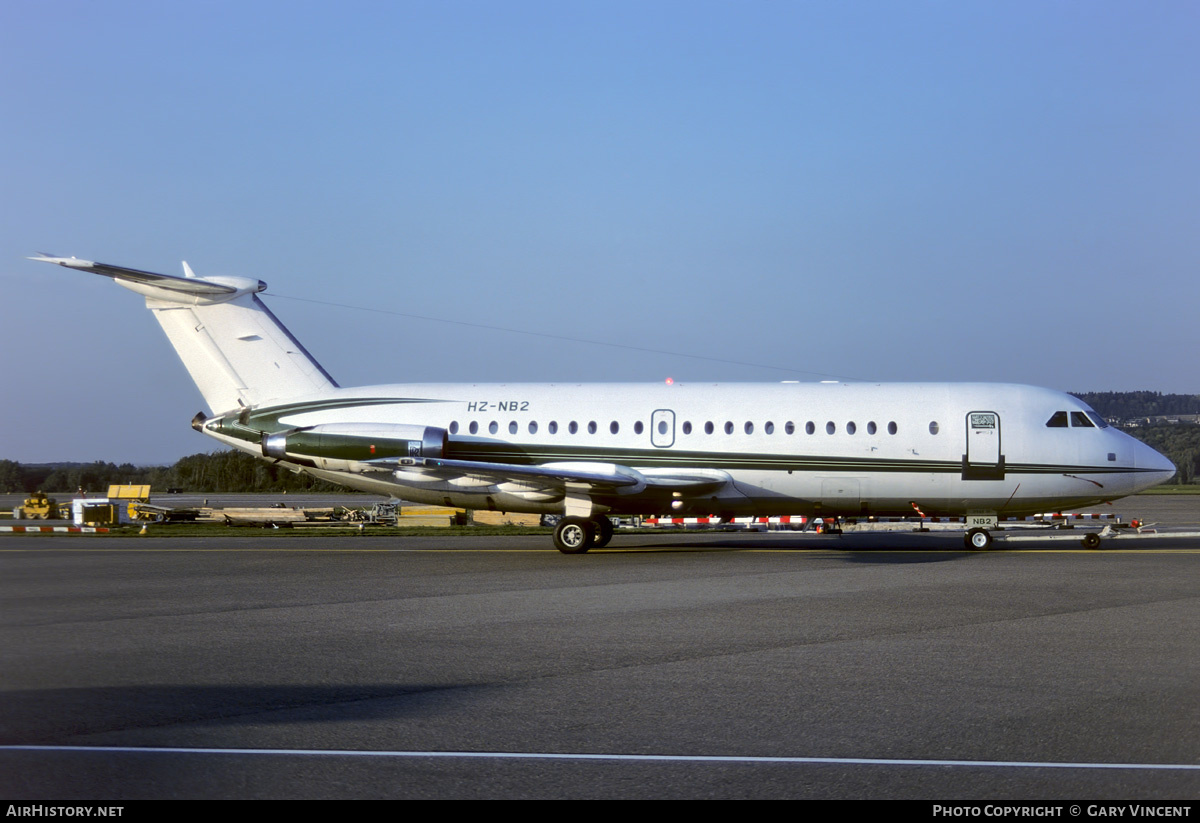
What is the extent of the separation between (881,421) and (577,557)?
286 inches

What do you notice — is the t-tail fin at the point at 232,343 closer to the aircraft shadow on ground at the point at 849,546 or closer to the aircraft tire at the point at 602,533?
the aircraft tire at the point at 602,533

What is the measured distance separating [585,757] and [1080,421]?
19.4 m

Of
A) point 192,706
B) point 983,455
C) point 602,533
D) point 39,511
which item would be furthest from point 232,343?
point 39,511

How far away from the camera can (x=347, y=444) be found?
73.2 ft

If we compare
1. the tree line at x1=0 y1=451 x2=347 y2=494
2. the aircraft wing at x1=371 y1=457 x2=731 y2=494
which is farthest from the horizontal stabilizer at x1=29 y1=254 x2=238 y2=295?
the tree line at x1=0 y1=451 x2=347 y2=494

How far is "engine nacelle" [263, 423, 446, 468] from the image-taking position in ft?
72.8

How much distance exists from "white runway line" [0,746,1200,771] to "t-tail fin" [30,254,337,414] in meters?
19.0

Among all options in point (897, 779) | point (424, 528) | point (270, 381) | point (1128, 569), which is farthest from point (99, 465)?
point (897, 779)

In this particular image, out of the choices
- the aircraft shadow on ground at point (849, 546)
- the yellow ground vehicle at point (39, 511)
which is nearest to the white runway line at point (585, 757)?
the aircraft shadow on ground at point (849, 546)

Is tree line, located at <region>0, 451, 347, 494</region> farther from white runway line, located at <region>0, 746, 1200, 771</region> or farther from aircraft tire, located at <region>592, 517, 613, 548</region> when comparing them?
white runway line, located at <region>0, 746, 1200, 771</region>

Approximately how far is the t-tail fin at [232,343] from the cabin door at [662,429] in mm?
8220

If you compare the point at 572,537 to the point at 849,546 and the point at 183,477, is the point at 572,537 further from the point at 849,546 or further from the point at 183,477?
the point at 183,477

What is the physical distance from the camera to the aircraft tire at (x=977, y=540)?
22.7 m

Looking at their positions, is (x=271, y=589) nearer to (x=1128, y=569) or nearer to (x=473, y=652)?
(x=473, y=652)
